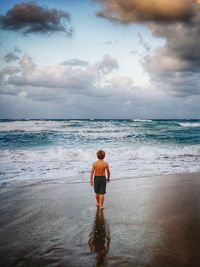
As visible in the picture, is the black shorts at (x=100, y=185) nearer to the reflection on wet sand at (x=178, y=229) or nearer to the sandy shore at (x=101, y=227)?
the sandy shore at (x=101, y=227)

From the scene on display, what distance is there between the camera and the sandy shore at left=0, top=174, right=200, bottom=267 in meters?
3.88

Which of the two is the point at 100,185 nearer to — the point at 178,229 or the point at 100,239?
the point at 100,239

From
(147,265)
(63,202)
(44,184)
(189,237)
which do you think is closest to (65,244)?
(147,265)

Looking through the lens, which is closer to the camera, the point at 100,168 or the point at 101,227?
the point at 101,227

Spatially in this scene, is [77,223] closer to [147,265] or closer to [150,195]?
[147,265]

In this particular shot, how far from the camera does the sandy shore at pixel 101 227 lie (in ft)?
12.7

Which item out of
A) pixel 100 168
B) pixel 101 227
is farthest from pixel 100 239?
pixel 100 168

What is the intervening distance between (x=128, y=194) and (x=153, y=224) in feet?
7.62

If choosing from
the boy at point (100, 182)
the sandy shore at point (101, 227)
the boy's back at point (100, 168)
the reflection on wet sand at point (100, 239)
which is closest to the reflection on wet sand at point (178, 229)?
the sandy shore at point (101, 227)

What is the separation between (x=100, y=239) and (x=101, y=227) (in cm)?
59

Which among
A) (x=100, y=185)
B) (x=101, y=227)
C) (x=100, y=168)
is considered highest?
(x=100, y=168)

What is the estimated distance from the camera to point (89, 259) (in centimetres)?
382

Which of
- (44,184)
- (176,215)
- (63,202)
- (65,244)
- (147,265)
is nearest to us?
(147,265)

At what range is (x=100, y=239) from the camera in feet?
14.8
